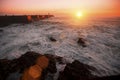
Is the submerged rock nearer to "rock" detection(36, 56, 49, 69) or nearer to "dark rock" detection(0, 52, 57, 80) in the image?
"rock" detection(36, 56, 49, 69)

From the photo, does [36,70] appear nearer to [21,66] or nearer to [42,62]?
[42,62]

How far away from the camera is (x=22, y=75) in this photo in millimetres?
7965

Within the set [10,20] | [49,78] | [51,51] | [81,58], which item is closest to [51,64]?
[49,78]

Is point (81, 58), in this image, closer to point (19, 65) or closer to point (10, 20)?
point (19, 65)

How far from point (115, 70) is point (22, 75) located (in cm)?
793

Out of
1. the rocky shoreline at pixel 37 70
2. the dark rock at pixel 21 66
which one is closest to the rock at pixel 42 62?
the rocky shoreline at pixel 37 70

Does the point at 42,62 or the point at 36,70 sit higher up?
the point at 42,62

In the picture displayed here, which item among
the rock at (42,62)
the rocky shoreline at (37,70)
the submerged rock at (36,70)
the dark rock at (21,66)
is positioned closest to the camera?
the rocky shoreline at (37,70)

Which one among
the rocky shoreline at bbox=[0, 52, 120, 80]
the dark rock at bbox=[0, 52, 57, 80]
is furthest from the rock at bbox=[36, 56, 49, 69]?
the dark rock at bbox=[0, 52, 57, 80]

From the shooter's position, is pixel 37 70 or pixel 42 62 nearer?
Result: pixel 37 70

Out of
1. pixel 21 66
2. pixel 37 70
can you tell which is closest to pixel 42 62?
pixel 37 70

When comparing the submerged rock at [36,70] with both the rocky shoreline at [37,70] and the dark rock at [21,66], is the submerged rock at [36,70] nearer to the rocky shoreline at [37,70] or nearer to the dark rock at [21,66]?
the rocky shoreline at [37,70]

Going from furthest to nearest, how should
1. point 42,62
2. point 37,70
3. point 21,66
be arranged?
point 42,62 → point 21,66 → point 37,70

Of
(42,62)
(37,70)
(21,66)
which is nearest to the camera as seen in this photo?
(37,70)
